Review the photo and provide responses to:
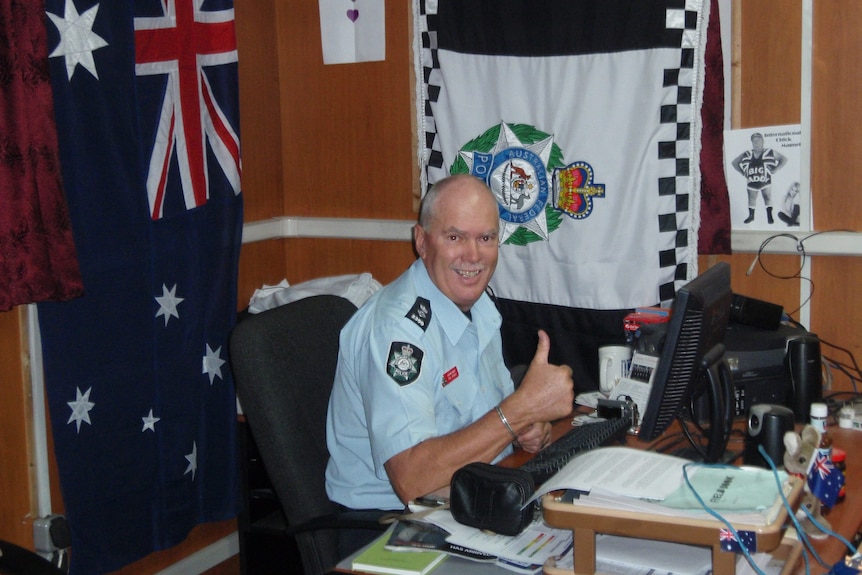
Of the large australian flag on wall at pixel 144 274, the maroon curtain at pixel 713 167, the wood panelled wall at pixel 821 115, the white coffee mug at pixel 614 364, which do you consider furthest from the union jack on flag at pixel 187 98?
the wood panelled wall at pixel 821 115

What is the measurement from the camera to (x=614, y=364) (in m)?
2.38

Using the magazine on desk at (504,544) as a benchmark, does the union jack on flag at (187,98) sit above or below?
above

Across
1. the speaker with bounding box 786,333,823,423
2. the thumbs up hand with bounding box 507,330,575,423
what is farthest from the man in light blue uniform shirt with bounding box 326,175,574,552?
the speaker with bounding box 786,333,823,423

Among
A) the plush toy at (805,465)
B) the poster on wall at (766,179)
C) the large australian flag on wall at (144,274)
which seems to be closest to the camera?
the plush toy at (805,465)

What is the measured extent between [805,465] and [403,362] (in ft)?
2.63

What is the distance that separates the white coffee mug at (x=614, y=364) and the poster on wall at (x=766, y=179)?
0.75 meters

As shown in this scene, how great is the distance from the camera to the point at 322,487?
2023mm

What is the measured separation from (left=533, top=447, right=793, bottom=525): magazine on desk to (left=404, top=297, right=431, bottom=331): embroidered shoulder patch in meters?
0.64

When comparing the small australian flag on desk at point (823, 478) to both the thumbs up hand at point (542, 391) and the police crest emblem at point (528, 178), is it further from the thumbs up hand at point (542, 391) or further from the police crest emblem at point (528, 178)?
the police crest emblem at point (528, 178)

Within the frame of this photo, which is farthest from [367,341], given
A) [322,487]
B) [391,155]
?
[391,155]

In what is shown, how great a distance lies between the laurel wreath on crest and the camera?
3.06m

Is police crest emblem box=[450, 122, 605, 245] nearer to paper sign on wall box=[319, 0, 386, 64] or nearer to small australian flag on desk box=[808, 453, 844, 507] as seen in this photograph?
paper sign on wall box=[319, 0, 386, 64]

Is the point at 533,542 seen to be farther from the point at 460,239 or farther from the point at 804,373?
the point at 804,373

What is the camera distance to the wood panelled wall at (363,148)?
8.61 feet
